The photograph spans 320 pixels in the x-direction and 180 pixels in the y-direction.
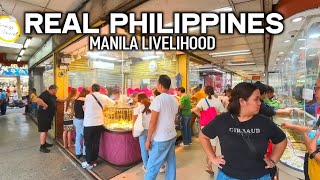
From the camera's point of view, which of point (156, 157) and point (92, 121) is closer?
point (156, 157)

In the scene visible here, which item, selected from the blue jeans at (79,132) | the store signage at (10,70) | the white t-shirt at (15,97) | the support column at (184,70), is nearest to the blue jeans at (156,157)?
the blue jeans at (79,132)

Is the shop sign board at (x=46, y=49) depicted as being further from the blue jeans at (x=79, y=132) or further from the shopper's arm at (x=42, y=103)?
the blue jeans at (x=79, y=132)

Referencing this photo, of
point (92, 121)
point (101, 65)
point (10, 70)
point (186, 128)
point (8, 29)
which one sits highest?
point (8, 29)

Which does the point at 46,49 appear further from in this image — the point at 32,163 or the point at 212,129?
the point at 212,129

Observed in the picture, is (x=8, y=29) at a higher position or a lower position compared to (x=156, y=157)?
higher

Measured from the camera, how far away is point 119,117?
13.7 feet

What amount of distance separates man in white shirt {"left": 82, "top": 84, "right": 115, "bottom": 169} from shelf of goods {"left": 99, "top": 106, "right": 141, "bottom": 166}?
0.24m

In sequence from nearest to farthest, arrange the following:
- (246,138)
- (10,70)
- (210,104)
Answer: (246,138), (210,104), (10,70)

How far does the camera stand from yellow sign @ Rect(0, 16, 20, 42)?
3875mm

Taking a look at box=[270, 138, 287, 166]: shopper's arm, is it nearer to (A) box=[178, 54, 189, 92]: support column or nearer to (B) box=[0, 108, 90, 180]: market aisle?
(B) box=[0, 108, 90, 180]: market aisle

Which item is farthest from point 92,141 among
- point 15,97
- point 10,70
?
point 15,97

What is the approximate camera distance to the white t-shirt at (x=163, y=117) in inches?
100

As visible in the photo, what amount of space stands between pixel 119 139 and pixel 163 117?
171 cm

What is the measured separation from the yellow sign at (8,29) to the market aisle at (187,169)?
3.22 meters
